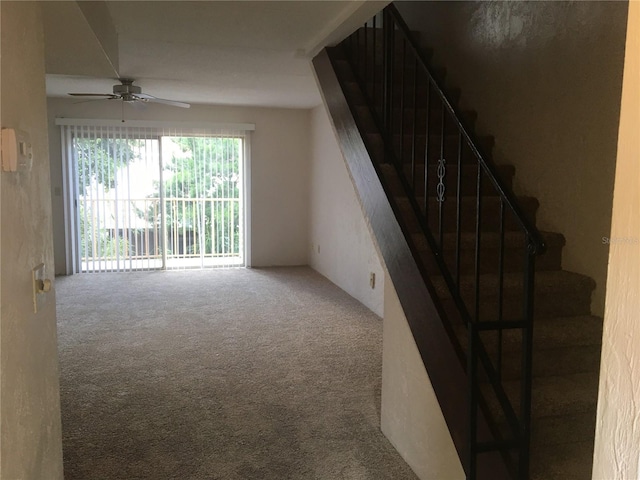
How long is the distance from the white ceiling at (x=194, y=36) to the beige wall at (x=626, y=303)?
1.68m

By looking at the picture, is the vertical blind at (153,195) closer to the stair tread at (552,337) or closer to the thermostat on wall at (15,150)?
the stair tread at (552,337)

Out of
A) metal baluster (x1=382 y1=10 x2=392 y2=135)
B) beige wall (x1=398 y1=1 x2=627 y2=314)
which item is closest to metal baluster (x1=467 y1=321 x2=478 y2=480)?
beige wall (x1=398 y1=1 x2=627 y2=314)

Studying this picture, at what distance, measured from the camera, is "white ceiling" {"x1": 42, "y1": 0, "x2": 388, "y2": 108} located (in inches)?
87.9

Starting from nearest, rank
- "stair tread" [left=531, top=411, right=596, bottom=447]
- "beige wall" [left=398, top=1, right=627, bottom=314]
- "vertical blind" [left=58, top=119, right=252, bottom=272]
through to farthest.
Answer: "stair tread" [left=531, top=411, right=596, bottom=447], "beige wall" [left=398, top=1, right=627, bottom=314], "vertical blind" [left=58, top=119, right=252, bottom=272]

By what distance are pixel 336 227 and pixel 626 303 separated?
17.6 ft

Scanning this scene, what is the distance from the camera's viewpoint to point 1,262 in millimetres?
1060

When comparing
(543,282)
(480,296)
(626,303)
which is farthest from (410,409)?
(626,303)

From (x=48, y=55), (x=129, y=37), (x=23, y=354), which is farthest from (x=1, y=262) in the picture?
(x=129, y=37)

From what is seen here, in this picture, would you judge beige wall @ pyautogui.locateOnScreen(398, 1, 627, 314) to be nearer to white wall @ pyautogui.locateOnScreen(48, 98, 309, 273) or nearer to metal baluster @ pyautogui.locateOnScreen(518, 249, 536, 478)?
metal baluster @ pyautogui.locateOnScreen(518, 249, 536, 478)

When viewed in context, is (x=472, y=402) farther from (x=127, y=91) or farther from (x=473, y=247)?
(x=127, y=91)

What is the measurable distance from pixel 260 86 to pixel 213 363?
296 cm

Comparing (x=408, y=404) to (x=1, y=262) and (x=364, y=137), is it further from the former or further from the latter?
(x=1, y=262)

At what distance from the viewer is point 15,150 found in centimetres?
112

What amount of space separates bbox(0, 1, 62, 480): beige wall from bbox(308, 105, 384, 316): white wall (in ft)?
10.8
